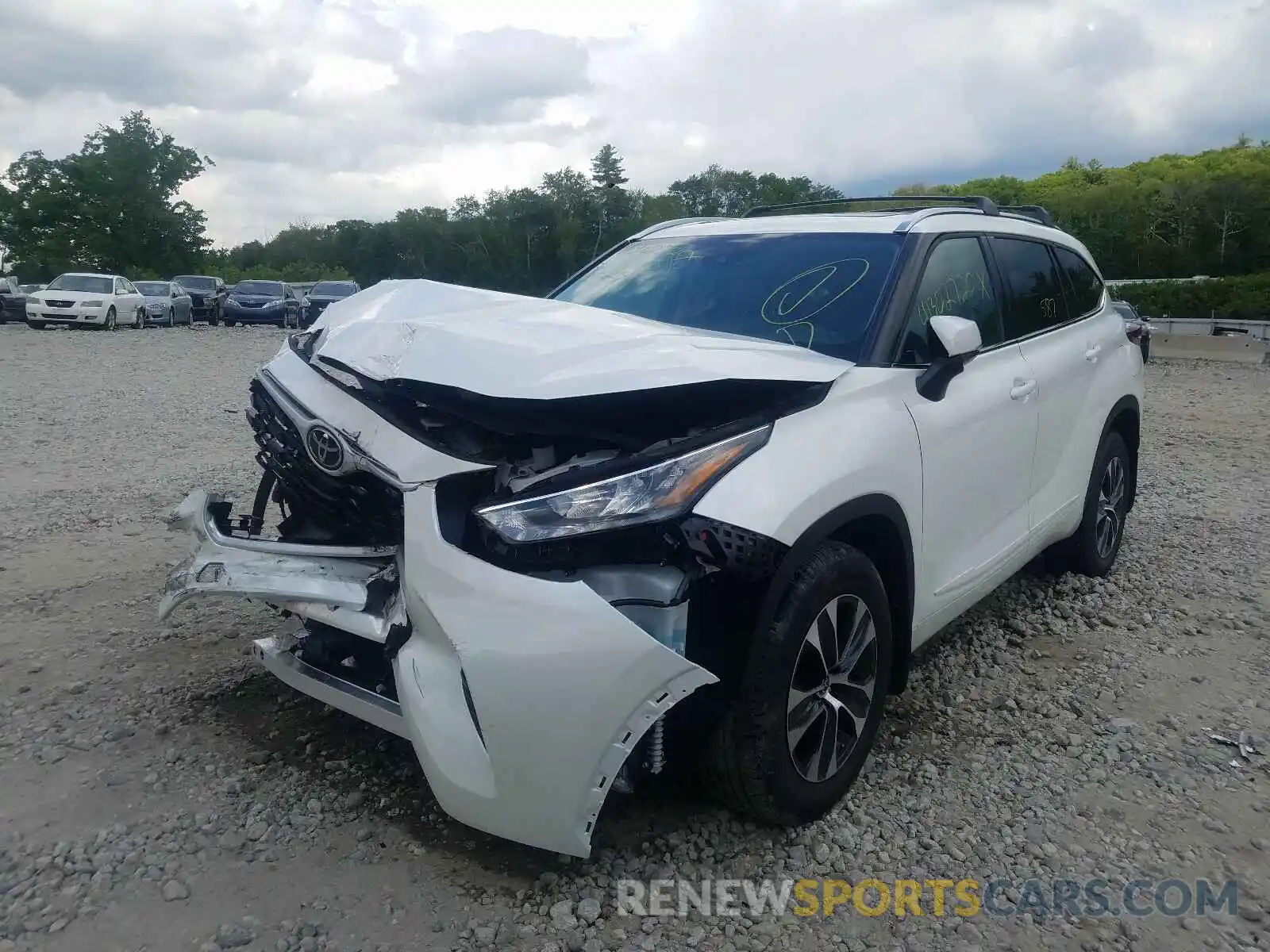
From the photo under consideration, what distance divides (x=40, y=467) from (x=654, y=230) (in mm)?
5452

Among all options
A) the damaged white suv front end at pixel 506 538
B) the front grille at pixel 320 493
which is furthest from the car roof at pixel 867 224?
the front grille at pixel 320 493

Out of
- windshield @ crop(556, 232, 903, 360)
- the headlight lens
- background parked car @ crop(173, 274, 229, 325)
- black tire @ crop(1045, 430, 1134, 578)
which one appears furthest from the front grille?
background parked car @ crop(173, 274, 229, 325)

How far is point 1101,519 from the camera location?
493 cm

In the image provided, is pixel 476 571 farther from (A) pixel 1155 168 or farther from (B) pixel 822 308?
(A) pixel 1155 168

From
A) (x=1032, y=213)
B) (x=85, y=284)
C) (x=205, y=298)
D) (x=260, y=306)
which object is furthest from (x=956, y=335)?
(x=205, y=298)

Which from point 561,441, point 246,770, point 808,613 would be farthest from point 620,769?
point 246,770

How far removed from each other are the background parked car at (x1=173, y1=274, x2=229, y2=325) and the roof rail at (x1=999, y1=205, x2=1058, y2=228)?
30.4m

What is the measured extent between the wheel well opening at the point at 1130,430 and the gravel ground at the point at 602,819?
53 centimetres

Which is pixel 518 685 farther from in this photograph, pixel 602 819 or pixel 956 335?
pixel 956 335

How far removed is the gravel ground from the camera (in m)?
2.39

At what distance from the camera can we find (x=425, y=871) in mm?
2551

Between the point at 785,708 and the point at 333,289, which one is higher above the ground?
the point at 333,289

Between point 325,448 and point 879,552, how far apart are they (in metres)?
1.62

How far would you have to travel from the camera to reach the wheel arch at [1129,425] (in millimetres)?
4773
